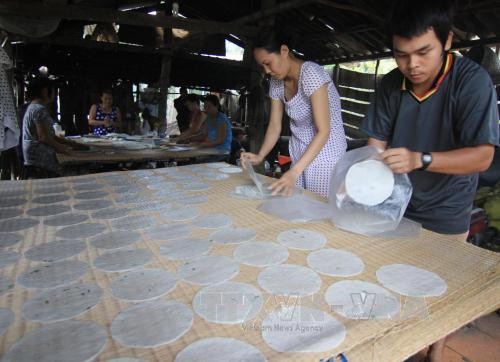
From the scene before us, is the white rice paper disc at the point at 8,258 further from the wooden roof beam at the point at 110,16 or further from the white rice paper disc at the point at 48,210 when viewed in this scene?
the wooden roof beam at the point at 110,16

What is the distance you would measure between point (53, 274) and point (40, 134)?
331 cm

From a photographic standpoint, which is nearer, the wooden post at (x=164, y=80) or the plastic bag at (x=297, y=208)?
the plastic bag at (x=297, y=208)

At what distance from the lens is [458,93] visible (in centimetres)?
117

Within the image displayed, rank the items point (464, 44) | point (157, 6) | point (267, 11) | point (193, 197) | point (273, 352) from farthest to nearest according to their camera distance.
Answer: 1. point (157, 6)
2. point (267, 11)
3. point (464, 44)
4. point (193, 197)
5. point (273, 352)

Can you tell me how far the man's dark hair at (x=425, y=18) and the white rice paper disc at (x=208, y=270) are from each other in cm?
91

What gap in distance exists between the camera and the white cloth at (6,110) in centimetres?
160

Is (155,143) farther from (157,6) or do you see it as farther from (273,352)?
(157,6)

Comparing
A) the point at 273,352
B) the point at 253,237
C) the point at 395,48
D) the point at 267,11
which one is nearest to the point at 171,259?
the point at 253,237

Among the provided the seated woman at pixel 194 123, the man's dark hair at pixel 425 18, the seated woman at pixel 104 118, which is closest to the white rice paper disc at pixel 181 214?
the man's dark hair at pixel 425 18

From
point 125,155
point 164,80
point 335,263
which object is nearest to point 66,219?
point 335,263

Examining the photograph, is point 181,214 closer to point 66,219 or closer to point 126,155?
point 66,219

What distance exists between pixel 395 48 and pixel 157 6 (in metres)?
8.92

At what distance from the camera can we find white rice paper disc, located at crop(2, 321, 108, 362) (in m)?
0.57

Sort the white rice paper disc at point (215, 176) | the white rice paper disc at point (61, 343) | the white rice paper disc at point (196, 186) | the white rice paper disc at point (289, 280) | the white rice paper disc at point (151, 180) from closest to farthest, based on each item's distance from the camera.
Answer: the white rice paper disc at point (61, 343)
the white rice paper disc at point (289, 280)
the white rice paper disc at point (196, 186)
the white rice paper disc at point (151, 180)
the white rice paper disc at point (215, 176)
